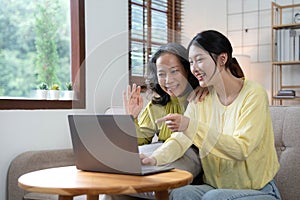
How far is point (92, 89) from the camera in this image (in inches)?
104

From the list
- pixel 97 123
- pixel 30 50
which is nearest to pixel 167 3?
pixel 30 50

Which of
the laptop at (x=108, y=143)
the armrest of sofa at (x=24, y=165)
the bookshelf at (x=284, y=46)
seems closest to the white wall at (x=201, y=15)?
the bookshelf at (x=284, y=46)

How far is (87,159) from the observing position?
1.38 metres

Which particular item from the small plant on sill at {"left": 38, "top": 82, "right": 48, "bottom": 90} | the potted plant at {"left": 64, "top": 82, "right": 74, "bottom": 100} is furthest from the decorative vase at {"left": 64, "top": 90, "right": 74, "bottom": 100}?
the small plant on sill at {"left": 38, "top": 82, "right": 48, "bottom": 90}

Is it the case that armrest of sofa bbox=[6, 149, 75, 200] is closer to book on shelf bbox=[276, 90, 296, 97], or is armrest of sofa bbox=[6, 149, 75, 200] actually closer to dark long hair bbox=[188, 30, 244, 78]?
dark long hair bbox=[188, 30, 244, 78]

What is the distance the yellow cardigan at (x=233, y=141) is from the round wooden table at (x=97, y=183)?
20cm

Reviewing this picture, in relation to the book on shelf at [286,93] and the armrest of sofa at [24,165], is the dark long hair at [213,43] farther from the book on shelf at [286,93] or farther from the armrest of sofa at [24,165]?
the book on shelf at [286,93]

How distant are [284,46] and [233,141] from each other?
222 centimetres

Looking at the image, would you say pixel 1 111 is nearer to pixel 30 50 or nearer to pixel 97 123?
pixel 30 50

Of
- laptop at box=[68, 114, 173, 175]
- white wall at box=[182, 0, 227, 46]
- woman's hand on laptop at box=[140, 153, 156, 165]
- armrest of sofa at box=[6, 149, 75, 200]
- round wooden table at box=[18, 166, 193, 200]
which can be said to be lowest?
armrest of sofa at box=[6, 149, 75, 200]

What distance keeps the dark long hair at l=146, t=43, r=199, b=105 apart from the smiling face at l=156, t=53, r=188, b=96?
2cm

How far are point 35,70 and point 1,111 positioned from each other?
47 cm

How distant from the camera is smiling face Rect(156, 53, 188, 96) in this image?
164 centimetres

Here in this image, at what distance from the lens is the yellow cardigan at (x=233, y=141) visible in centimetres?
147
